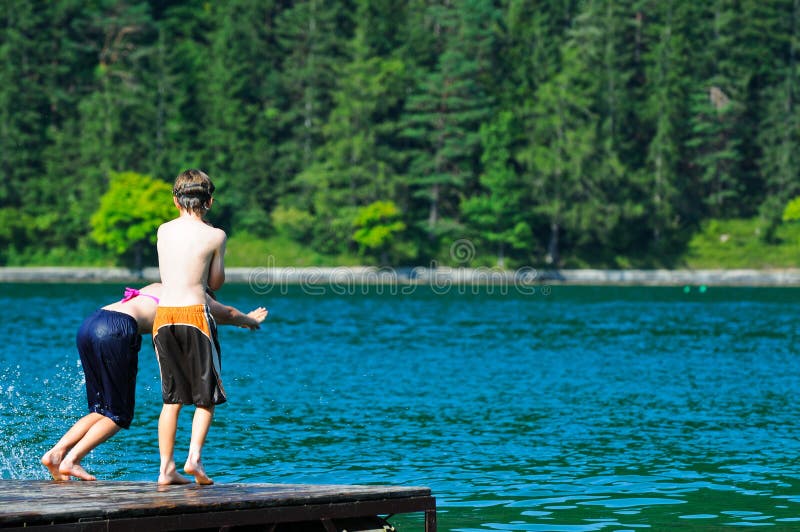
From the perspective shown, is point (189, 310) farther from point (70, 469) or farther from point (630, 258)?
point (630, 258)

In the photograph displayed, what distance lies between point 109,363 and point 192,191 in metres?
1.60

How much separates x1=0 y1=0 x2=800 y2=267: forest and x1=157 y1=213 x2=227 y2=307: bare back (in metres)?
88.2

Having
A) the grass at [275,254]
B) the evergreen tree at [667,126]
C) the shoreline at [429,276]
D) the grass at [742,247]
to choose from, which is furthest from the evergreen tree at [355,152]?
the grass at [742,247]

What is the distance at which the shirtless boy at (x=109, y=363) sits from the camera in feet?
36.7

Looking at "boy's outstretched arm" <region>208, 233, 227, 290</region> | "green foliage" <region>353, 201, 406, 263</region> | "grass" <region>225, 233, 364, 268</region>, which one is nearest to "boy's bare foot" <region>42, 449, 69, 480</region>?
"boy's outstretched arm" <region>208, 233, 227, 290</region>

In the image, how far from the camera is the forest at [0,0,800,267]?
10169 cm

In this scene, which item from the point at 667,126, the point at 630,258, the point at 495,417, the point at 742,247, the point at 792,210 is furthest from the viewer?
the point at 630,258

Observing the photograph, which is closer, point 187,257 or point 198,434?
point 187,257

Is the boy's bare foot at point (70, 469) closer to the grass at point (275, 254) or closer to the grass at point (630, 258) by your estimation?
the grass at point (630, 258)

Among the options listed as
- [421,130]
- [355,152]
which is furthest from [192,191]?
[421,130]

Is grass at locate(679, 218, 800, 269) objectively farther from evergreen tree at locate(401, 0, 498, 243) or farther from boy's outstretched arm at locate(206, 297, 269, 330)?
boy's outstretched arm at locate(206, 297, 269, 330)

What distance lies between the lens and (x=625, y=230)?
102m

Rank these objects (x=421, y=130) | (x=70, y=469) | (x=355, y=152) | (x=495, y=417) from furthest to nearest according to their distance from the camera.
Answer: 1. (x=421, y=130)
2. (x=355, y=152)
3. (x=495, y=417)
4. (x=70, y=469)

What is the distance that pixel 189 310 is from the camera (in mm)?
10766
